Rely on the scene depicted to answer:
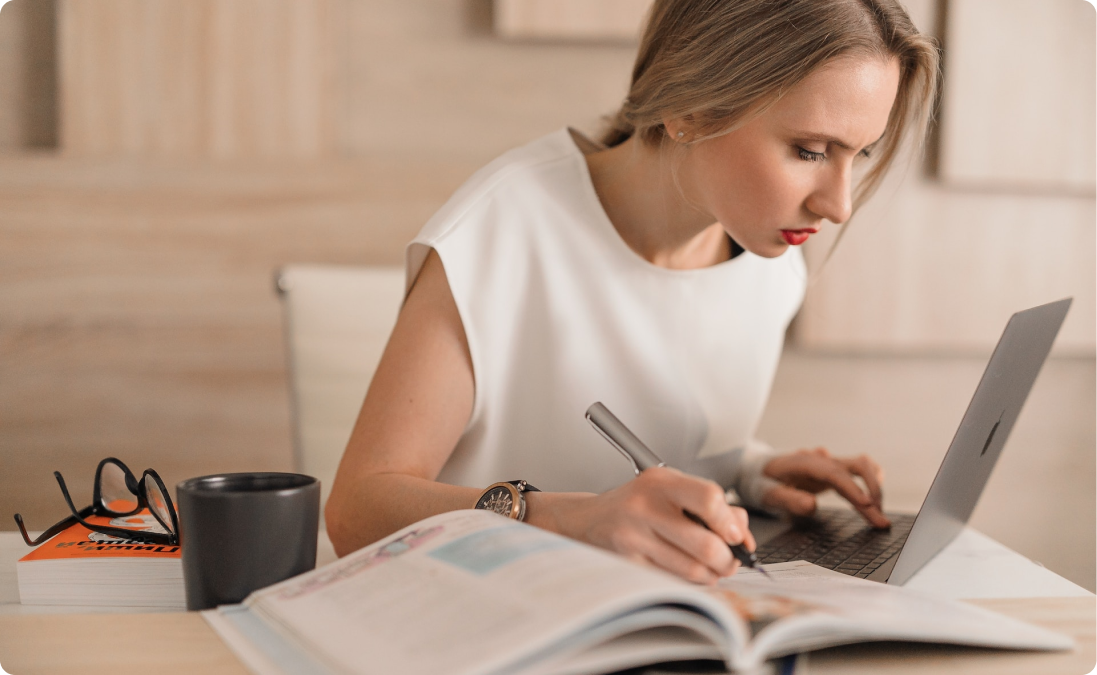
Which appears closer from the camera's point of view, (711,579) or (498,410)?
(711,579)

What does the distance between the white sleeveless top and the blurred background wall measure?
0.92m

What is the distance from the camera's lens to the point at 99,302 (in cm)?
204

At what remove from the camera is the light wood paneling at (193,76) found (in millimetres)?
2027

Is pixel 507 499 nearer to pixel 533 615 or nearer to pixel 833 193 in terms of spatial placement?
pixel 533 615

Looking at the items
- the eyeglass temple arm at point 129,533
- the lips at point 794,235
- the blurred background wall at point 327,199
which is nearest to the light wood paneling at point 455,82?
the blurred background wall at point 327,199

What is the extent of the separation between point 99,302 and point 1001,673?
2014 millimetres

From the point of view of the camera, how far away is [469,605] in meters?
0.50

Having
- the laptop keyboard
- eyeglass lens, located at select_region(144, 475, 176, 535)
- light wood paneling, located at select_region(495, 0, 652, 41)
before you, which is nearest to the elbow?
eyeglass lens, located at select_region(144, 475, 176, 535)

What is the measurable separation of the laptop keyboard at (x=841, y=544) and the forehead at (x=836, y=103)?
0.41m

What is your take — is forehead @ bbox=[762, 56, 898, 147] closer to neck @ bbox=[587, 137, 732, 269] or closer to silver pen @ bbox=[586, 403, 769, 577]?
neck @ bbox=[587, 137, 732, 269]

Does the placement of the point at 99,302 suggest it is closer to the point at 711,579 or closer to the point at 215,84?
the point at 215,84

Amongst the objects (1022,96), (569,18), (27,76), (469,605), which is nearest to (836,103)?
(469,605)

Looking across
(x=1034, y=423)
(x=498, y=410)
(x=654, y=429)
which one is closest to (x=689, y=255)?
(x=654, y=429)

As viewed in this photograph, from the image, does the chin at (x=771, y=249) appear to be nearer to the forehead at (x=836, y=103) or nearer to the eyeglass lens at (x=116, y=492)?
the forehead at (x=836, y=103)
